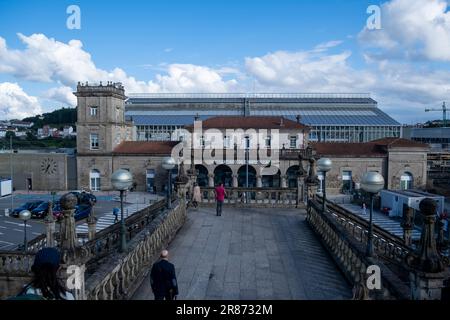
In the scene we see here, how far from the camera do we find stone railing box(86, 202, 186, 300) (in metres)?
6.03

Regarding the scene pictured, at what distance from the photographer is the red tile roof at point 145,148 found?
44.0 meters

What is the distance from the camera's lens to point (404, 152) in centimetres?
4259

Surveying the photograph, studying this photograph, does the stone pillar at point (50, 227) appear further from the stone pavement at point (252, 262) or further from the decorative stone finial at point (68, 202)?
the decorative stone finial at point (68, 202)

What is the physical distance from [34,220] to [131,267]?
25.7 meters

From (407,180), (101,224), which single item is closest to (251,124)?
(407,180)

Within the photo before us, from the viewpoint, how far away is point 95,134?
147ft

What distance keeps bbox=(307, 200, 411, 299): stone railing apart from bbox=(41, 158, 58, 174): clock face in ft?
129

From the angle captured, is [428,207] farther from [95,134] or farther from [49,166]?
[49,166]

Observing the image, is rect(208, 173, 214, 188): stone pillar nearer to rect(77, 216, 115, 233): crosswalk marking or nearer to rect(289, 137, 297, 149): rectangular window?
rect(289, 137, 297, 149): rectangular window

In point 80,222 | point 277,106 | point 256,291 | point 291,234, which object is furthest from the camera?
point 277,106
